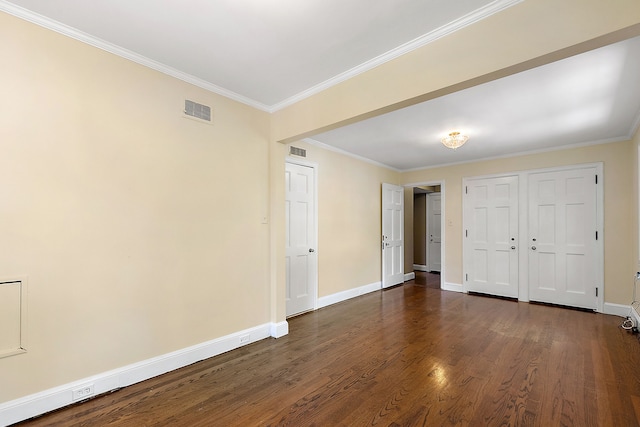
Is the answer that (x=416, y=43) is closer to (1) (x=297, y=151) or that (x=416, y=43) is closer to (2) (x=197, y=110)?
(2) (x=197, y=110)

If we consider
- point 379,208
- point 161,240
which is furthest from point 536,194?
point 161,240

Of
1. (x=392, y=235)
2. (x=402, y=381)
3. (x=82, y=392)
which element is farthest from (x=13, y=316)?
(x=392, y=235)

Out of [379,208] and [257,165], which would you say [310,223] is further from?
[379,208]

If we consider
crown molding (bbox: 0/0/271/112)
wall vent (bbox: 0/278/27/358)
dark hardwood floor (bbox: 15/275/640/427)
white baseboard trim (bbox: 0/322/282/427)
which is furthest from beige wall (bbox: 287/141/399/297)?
wall vent (bbox: 0/278/27/358)

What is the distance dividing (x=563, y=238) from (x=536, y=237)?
1.18 ft

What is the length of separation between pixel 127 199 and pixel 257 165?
1.38 metres

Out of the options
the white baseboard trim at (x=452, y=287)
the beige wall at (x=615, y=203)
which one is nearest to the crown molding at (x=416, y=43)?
the beige wall at (x=615, y=203)

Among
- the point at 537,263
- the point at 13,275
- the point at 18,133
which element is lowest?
the point at 537,263

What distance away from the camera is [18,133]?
1.91m

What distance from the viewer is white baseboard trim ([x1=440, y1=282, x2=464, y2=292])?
18.8 feet

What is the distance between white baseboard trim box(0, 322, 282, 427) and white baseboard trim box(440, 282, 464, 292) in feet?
13.1

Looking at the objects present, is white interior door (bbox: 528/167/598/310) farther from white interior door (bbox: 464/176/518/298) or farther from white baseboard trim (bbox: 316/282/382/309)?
white baseboard trim (bbox: 316/282/382/309)

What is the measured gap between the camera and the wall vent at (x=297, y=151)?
4.13 m

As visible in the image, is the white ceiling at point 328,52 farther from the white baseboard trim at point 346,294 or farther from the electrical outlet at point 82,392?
the white baseboard trim at point 346,294
